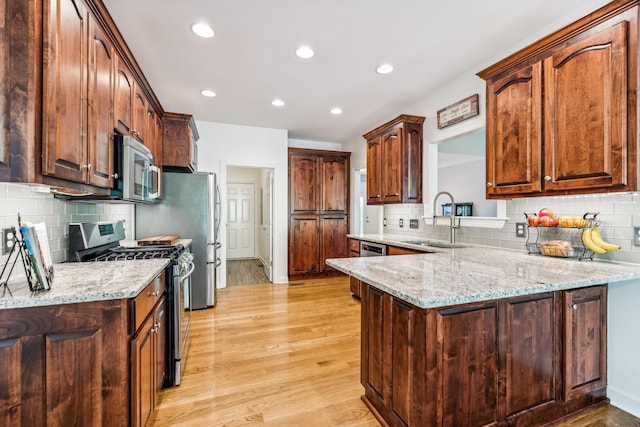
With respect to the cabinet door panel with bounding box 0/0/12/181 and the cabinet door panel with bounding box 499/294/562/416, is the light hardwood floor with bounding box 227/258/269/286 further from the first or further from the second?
the cabinet door panel with bounding box 499/294/562/416

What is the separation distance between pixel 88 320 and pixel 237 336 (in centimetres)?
187

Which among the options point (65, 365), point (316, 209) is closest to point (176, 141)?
point (316, 209)

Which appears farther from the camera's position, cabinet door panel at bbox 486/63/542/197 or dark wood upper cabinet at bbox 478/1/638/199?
cabinet door panel at bbox 486/63/542/197

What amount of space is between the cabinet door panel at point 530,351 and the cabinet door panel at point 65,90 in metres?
2.21

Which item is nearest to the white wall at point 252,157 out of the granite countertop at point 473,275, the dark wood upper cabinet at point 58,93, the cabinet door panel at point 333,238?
the cabinet door panel at point 333,238

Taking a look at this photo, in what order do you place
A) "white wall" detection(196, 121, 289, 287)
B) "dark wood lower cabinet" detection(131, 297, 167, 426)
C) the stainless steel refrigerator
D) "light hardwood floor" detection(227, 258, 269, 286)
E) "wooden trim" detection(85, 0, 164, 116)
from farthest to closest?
"light hardwood floor" detection(227, 258, 269, 286) < "white wall" detection(196, 121, 289, 287) < the stainless steel refrigerator < "wooden trim" detection(85, 0, 164, 116) < "dark wood lower cabinet" detection(131, 297, 167, 426)

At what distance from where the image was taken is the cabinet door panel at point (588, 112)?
5.27 ft

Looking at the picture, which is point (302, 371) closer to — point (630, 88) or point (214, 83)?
point (630, 88)

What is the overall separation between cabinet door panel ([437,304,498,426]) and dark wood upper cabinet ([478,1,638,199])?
3.62ft

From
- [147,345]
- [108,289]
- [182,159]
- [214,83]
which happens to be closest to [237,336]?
[147,345]

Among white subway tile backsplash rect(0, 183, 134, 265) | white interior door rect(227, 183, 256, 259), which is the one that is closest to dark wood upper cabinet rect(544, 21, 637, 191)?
white subway tile backsplash rect(0, 183, 134, 265)

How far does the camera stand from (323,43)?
8.16 ft

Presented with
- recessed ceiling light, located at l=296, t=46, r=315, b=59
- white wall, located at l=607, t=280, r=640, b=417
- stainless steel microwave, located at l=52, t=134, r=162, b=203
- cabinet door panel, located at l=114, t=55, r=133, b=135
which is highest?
recessed ceiling light, located at l=296, t=46, r=315, b=59

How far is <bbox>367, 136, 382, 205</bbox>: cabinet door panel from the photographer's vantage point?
3.97 metres
